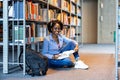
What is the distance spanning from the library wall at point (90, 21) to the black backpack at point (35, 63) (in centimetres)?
768

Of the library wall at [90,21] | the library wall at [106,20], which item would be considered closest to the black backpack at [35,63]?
the library wall at [106,20]

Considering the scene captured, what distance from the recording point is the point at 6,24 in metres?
3.77

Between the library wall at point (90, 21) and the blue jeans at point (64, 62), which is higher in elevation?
the library wall at point (90, 21)

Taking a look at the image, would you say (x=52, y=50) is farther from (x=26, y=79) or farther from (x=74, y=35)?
(x=74, y=35)

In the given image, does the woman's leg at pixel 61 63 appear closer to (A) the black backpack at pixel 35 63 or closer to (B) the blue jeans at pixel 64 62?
(B) the blue jeans at pixel 64 62

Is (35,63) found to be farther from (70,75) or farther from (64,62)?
(64,62)

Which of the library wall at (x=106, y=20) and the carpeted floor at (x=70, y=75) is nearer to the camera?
the carpeted floor at (x=70, y=75)

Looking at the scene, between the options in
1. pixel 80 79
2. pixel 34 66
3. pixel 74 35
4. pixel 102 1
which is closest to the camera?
pixel 80 79

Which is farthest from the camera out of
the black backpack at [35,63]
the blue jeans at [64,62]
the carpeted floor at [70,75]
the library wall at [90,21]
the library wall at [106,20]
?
the library wall at [90,21]

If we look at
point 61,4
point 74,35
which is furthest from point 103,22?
point 61,4

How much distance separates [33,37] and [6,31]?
1.95 ft

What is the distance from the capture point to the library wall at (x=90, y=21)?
11.2 meters

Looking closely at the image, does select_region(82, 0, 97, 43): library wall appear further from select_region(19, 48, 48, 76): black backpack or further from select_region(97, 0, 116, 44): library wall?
select_region(19, 48, 48, 76): black backpack

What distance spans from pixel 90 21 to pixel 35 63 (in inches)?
309
